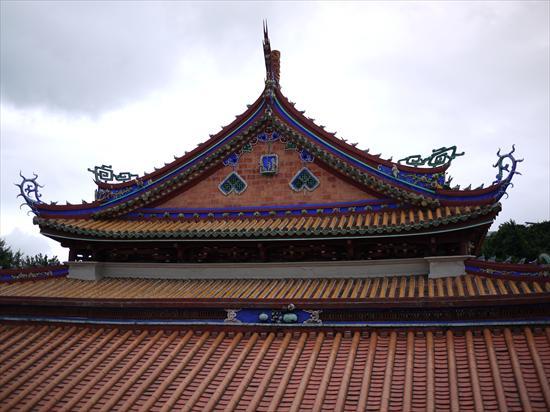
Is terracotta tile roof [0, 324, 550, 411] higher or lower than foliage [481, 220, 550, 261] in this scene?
lower

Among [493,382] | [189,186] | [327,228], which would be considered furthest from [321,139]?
[493,382]

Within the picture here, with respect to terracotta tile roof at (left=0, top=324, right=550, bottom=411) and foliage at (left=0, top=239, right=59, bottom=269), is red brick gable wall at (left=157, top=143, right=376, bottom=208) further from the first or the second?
foliage at (left=0, top=239, right=59, bottom=269)

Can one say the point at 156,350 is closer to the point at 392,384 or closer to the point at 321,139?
the point at 392,384

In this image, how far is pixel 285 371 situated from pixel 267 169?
5.79m

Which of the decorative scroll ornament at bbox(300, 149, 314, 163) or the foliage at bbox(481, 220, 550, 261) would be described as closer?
the decorative scroll ornament at bbox(300, 149, 314, 163)

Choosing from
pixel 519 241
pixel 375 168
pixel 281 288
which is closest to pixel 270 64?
pixel 375 168

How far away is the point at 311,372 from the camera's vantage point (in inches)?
296

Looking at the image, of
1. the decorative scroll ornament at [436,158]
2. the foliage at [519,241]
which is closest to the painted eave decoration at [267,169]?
the decorative scroll ornament at [436,158]

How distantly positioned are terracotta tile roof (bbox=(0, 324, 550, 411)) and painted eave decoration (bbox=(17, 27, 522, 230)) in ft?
12.6

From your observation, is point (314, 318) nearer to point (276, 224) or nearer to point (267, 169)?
point (276, 224)

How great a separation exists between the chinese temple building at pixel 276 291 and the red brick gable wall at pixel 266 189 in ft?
0.12

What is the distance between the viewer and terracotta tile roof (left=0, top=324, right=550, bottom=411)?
22.0 ft

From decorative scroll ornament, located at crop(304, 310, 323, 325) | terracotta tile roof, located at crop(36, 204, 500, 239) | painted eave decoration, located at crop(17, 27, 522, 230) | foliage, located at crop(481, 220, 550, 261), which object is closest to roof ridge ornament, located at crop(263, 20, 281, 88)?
painted eave decoration, located at crop(17, 27, 522, 230)

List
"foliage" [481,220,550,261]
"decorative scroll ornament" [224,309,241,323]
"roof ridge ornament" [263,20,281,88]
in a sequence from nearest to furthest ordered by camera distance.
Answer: "decorative scroll ornament" [224,309,241,323]
"roof ridge ornament" [263,20,281,88]
"foliage" [481,220,550,261]
